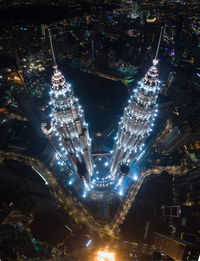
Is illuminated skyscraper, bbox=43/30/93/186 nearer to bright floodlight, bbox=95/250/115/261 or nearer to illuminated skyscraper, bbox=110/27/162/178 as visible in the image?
illuminated skyscraper, bbox=110/27/162/178

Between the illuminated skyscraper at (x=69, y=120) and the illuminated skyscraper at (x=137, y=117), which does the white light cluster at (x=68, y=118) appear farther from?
the illuminated skyscraper at (x=137, y=117)

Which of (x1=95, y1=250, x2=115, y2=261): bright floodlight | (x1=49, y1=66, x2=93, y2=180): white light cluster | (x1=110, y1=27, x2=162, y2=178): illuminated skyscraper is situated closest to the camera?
(x1=110, y1=27, x2=162, y2=178): illuminated skyscraper

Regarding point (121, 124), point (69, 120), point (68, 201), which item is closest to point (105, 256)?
point (68, 201)

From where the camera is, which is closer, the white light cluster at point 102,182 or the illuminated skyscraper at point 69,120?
the illuminated skyscraper at point 69,120

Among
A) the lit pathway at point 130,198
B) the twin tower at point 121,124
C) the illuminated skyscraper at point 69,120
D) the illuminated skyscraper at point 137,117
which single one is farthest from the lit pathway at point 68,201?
the illuminated skyscraper at point 137,117

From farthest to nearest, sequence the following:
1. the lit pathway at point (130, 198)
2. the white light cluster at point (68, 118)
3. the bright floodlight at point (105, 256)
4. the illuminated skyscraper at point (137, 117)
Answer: the lit pathway at point (130, 198) → the bright floodlight at point (105, 256) → the white light cluster at point (68, 118) → the illuminated skyscraper at point (137, 117)

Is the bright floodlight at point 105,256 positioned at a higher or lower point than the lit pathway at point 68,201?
lower

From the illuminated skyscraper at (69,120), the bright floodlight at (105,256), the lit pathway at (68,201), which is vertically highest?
the illuminated skyscraper at (69,120)

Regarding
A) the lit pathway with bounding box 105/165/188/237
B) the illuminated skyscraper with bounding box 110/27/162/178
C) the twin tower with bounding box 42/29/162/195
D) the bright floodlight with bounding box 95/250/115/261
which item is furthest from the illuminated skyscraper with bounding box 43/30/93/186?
the bright floodlight with bounding box 95/250/115/261
